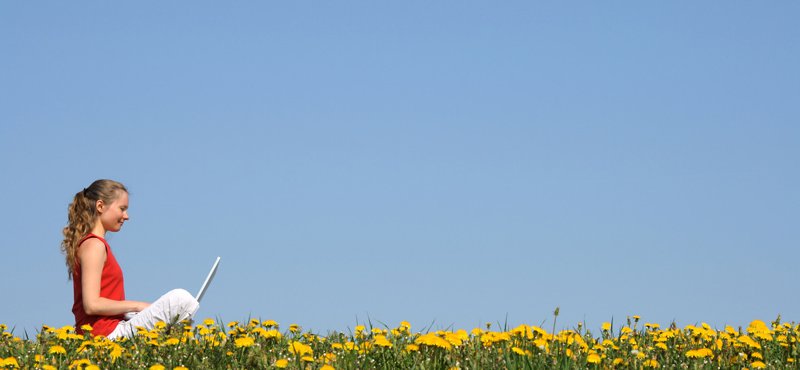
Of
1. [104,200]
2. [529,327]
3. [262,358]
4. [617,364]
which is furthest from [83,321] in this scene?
[617,364]

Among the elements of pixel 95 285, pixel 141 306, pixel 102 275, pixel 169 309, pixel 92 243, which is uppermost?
pixel 92 243

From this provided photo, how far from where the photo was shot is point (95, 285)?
343 inches

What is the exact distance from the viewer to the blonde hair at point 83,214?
916 cm

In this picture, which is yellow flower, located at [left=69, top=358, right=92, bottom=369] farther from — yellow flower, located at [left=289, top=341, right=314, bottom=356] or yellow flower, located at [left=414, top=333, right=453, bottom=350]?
yellow flower, located at [left=414, top=333, right=453, bottom=350]

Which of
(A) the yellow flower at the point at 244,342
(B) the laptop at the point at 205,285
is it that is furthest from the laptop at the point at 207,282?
(A) the yellow flower at the point at 244,342

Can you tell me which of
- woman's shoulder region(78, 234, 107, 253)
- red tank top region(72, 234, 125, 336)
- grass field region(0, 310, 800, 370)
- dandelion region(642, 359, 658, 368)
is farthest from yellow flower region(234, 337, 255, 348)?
woman's shoulder region(78, 234, 107, 253)

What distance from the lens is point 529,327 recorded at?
684 centimetres

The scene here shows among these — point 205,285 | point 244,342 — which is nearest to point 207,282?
point 205,285

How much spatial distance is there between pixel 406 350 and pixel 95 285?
12.8 feet

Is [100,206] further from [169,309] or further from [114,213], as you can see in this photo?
[169,309]

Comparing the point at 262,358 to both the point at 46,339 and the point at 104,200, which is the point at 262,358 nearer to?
the point at 46,339

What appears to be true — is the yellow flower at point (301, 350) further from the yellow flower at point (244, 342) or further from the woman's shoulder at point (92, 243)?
the woman's shoulder at point (92, 243)

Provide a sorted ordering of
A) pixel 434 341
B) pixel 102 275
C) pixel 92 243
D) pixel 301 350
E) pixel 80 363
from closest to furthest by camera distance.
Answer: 1. pixel 80 363
2. pixel 434 341
3. pixel 301 350
4. pixel 92 243
5. pixel 102 275

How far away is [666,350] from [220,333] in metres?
3.23
